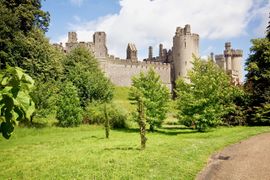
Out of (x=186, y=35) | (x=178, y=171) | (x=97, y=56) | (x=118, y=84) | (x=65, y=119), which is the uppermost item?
(x=186, y=35)

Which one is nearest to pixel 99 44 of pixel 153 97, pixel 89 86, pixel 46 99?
pixel 89 86

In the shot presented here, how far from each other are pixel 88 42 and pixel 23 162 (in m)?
53.2

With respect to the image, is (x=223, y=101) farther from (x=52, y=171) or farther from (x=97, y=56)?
(x=97, y=56)

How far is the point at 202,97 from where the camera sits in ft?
92.8

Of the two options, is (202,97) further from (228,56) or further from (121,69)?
(228,56)

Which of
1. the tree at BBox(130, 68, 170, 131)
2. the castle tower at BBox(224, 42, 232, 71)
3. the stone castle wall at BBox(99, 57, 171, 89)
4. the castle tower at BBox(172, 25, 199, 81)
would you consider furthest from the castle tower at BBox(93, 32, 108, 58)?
the castle tower at BBox(224, 42, 232, 71)

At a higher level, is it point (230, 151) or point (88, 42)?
point (88, 42)

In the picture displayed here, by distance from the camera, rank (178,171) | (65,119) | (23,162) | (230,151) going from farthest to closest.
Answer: (65,119), (230,151), (23,162), (178,171)

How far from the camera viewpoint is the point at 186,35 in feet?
239

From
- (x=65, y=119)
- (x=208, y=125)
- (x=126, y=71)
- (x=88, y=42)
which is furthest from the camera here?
(x=126, y=71)

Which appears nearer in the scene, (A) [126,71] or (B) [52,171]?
(B) [52,171]

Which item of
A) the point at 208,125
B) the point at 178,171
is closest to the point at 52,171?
the point at 178,171

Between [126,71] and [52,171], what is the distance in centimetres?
5961

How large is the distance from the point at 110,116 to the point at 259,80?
14.7 meters
